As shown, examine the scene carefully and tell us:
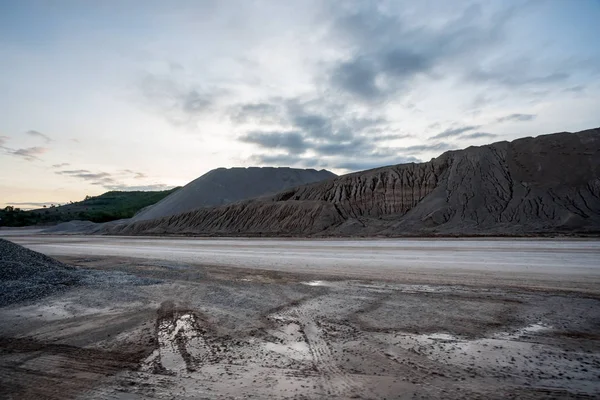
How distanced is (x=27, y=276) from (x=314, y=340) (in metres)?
11.7

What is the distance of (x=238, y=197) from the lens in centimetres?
10469

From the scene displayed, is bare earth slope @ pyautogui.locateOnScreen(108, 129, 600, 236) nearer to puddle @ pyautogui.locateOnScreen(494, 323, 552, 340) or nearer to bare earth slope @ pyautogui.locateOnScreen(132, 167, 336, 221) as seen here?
puddle @ pyautogui.locateOnScreen(494, 323, 552, 340)

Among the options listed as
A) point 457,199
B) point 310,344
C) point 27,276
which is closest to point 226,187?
point 457,199

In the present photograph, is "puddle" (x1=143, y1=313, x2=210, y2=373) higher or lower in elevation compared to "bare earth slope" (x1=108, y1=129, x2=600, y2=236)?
lower

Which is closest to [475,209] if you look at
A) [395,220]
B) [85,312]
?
[395,220]

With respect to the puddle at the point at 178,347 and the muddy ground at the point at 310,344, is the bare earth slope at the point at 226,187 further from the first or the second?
the puddle at the point at 178,347

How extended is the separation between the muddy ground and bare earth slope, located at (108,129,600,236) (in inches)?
1171

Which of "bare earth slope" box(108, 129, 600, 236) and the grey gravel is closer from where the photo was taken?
the grey gravel

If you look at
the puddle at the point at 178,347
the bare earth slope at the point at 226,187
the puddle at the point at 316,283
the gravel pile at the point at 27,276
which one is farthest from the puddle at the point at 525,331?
the bare earth slope at the point at 226,187

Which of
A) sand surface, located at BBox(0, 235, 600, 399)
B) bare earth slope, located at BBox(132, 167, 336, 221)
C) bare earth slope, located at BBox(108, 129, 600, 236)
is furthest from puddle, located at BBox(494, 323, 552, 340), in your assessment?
bare earth slope, located at BBox(132, 167, 336, 221)

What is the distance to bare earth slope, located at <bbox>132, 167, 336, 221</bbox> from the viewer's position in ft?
310

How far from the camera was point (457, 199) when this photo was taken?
43.2 meters

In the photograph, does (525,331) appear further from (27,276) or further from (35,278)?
(27,276)

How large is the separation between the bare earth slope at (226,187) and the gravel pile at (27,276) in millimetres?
75085
